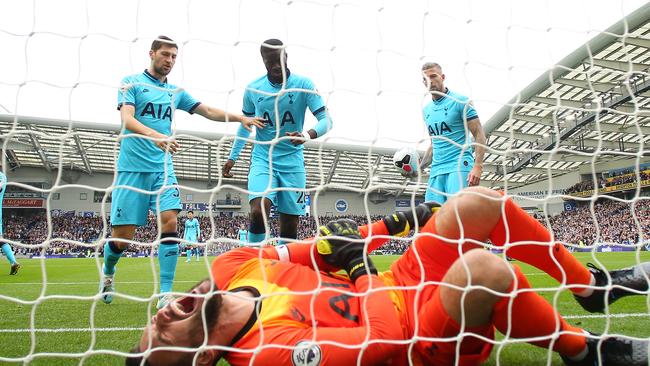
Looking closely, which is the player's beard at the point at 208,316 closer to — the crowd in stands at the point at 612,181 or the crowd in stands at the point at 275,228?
the crowd in stands at the point at 275,228

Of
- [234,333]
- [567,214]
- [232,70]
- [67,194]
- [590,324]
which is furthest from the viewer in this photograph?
[67,194]

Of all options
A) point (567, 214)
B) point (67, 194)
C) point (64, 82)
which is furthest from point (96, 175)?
point (64, 82)

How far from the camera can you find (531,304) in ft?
5.53

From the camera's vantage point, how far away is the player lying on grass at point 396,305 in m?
1.62

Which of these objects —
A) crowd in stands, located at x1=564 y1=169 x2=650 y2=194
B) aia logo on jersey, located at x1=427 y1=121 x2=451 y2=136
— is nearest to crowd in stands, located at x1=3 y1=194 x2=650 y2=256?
crowd in stands, located at x1=564 y1=169 x2=650 y2=194

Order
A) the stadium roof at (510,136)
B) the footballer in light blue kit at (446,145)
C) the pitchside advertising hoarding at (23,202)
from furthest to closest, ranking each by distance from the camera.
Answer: the pitchside advertising hoarding at (23,202) → the footballer in light blue kit at (446,145) → the stadium roof at (510,136)

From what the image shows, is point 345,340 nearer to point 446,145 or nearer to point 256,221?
point 256,221

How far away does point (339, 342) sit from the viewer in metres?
1.63

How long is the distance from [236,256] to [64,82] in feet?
3.23

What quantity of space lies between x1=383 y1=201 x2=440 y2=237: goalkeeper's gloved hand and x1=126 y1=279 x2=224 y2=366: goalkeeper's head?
33.9 inches

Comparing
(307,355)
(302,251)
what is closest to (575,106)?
(302,251)

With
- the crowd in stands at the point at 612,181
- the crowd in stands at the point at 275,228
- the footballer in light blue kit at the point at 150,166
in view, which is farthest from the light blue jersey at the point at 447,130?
the crowd in stands at the point at 612,181

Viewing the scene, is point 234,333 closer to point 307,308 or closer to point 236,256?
point 307,308

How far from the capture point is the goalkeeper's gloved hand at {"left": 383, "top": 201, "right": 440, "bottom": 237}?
218 cm
